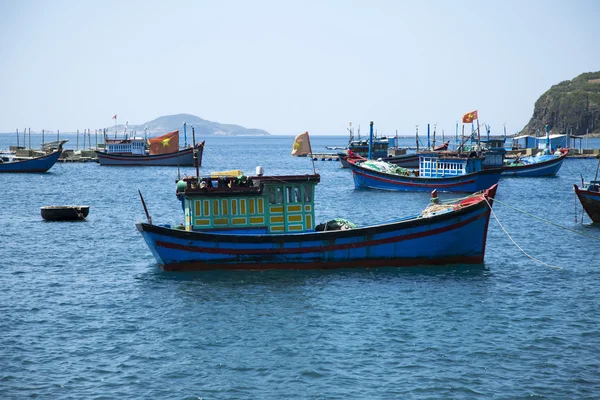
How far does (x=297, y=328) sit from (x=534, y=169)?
72163 mm

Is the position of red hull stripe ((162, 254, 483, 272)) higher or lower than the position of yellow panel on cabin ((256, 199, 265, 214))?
lower

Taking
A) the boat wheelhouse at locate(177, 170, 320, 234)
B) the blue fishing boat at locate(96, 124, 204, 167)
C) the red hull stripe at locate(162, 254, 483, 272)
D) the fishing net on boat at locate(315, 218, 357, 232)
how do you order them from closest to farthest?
the red hull stripe at locate(162, 254, 483, 272) < the boat wheelhouse at locate(177, 170, 320, 234) < the fishing net on boat at locate(315, 218, 357, 232) < the blue fishing boat at locate(96, 124, 204, 167)

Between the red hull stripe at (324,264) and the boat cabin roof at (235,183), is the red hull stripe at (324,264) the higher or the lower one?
the lower one

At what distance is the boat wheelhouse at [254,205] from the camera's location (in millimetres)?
29859

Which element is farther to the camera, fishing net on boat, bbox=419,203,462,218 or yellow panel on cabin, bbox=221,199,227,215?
fishing net on boat, bbox=419,203,462,218

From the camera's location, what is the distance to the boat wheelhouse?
29859 millimetres

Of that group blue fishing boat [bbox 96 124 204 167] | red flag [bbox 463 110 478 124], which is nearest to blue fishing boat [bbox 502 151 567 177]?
red flag [bbox 463 110 478 124]

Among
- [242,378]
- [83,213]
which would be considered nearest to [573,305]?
[242,378]

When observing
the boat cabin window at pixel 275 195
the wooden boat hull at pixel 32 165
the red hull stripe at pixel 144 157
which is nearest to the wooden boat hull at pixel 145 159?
the red hull stripe at pixel 144 157

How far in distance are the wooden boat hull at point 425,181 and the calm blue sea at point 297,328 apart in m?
24.4

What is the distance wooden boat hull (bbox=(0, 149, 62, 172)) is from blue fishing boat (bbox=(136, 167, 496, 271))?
71.7m

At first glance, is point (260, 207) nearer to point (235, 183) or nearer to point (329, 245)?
point (235, 183)

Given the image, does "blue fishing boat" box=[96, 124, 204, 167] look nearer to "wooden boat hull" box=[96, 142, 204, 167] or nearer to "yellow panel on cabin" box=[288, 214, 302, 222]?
"wooden boat hull" box=[96, 142, 204, 167]

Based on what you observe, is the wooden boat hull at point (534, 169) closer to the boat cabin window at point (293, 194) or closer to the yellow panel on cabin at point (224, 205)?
the boat cabin window at point (293, 194)
